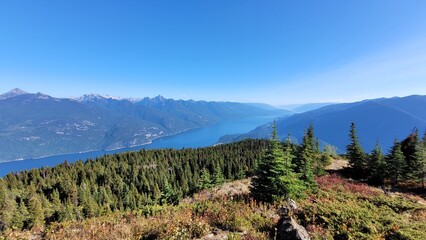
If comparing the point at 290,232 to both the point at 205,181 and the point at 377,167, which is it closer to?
the point at 377,167

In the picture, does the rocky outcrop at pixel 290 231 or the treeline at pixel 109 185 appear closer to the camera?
the rocky outcrop at pixel 290 231

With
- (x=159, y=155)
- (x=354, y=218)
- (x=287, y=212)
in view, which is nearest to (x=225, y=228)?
(x=287, y=212)

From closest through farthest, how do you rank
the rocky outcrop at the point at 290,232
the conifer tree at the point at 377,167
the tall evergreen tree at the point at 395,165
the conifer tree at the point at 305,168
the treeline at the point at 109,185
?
the rocky outcrop at the point at 290,232, the conifer tree at the point at 305,168, the tall evergreen tree at the point at 395,165, the conifer tree at the point at 377,167, the treeline at the point at 109,185

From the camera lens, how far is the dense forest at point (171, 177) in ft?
65.7

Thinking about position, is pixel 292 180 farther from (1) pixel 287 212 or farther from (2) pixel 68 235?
(2) pixel 68 235

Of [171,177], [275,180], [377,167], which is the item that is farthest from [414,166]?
[171,177]

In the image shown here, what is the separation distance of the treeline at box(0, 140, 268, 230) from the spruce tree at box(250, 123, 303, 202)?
3943cm

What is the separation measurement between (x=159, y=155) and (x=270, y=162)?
4070 inches

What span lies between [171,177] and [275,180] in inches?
2988

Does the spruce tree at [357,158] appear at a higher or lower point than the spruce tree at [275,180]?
lower

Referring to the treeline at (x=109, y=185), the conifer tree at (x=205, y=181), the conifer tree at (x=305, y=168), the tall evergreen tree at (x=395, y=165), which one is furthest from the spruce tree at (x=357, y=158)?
the conifer tree at (x=205, y=181)

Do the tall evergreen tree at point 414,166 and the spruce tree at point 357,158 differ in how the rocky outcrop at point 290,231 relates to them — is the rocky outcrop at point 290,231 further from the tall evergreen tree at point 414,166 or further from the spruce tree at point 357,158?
the spruce tree at point 357,158

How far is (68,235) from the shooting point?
788 cm

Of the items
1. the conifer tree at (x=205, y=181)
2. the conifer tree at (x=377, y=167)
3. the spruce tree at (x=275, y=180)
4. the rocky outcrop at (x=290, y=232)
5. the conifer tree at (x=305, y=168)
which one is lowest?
the conifer tree at (x=205, y=181)
